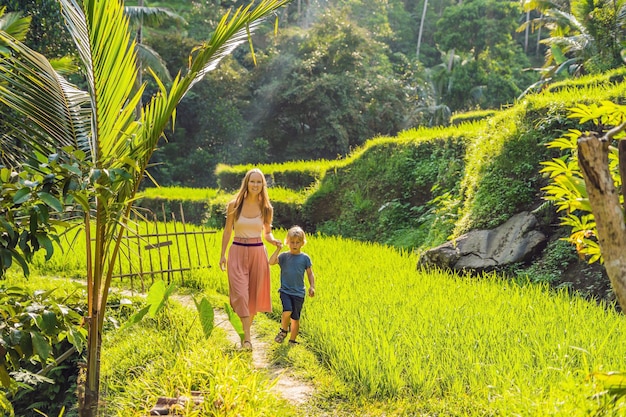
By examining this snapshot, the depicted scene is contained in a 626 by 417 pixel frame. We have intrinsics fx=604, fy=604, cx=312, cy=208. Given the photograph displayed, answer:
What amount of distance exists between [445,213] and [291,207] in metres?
4.98

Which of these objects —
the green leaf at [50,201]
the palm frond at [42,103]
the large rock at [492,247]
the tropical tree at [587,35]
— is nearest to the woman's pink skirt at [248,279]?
the palm frond at [42,103]

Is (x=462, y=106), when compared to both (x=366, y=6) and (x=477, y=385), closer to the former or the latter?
(x=366, y=6)

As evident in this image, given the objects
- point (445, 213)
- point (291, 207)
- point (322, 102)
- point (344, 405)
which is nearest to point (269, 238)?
point (344, 405)

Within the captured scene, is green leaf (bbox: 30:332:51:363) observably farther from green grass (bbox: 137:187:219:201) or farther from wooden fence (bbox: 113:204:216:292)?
green grass (bbox: 137:187:219:201)

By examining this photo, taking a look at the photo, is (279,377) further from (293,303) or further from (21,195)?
(21,195)

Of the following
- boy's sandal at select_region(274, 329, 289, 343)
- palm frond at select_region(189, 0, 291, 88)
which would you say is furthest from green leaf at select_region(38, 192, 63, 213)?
boy's sandal at select_region(274, 329, 289, 343)

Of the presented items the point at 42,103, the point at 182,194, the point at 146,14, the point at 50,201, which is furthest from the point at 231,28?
the point at 146,14

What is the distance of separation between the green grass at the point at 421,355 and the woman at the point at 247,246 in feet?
1.40

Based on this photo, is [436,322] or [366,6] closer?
[436,322]

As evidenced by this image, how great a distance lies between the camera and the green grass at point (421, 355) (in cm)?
341

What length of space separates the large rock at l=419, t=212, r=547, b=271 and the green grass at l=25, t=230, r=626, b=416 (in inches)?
45.0

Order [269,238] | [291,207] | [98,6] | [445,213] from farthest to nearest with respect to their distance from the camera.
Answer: [291,207], [445,213], [269,238], [98,6]

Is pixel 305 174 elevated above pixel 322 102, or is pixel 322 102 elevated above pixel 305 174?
pixel 322 102

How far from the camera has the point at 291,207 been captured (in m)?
13.2
